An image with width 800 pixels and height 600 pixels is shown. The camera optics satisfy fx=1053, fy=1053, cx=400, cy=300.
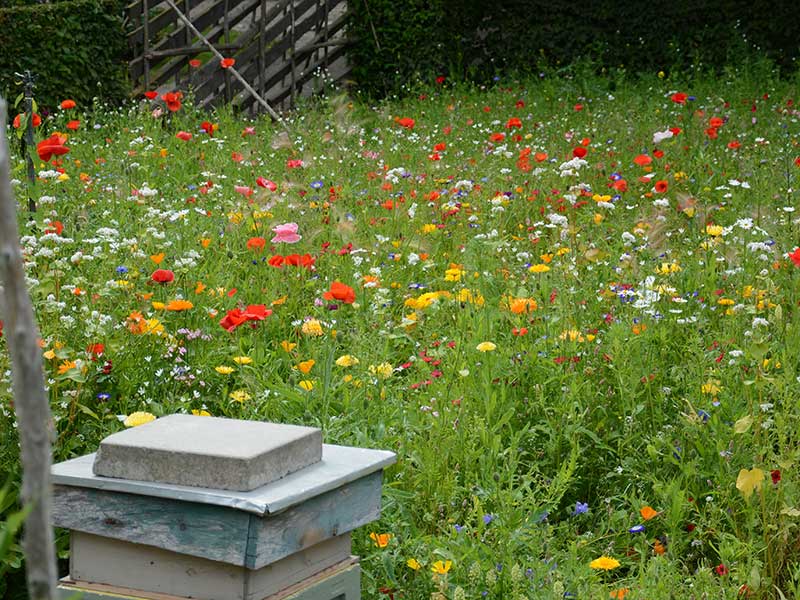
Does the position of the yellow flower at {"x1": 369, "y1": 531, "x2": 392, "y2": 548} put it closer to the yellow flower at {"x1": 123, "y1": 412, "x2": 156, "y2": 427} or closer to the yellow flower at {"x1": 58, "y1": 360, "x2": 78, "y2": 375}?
the yellow flower at {"x1": 123, "y1": 412, "x2": 156, "y2": 427}

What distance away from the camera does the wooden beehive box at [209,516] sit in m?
1.78

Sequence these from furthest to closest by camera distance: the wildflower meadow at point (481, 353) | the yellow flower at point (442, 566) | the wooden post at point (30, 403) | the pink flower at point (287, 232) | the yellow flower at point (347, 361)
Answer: the pink flower at point (287, 232) < the yellow flower at point (347, 361) < the wildflower meadow at point (481, 353) < the yellow flower at point (442, 566) < the wooden post at point (30, 403)

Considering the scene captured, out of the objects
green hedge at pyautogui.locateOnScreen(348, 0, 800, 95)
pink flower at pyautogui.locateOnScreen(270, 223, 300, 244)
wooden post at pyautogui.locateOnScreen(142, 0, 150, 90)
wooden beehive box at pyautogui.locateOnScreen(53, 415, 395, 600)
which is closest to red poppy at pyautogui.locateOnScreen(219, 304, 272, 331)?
pink flower at pyautogui.locateOnScreen(270, 223, 300, 244)

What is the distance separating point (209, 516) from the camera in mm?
1788

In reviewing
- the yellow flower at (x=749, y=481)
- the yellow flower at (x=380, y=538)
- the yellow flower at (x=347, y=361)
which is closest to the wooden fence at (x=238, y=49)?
the yellow flower at (x=347, y=361)

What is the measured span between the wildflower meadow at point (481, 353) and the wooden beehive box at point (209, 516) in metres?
0.37

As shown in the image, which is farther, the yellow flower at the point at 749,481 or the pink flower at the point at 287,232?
the pink flower at the point at 287,232

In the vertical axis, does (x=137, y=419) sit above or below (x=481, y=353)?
below

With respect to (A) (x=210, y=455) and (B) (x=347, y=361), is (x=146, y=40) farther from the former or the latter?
(A) (x=210, y=455)

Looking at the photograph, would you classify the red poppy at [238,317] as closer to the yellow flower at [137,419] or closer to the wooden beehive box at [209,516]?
the yellow flower at [137,419]

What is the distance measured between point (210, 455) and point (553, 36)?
10502 millimetres

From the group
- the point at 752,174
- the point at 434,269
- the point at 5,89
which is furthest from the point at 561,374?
the point at 5,89

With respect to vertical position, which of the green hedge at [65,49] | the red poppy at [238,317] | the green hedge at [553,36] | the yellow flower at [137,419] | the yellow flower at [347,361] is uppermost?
the green hedge at [553,36]

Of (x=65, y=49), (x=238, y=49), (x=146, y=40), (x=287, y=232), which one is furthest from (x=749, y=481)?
(x=238, y=49)
